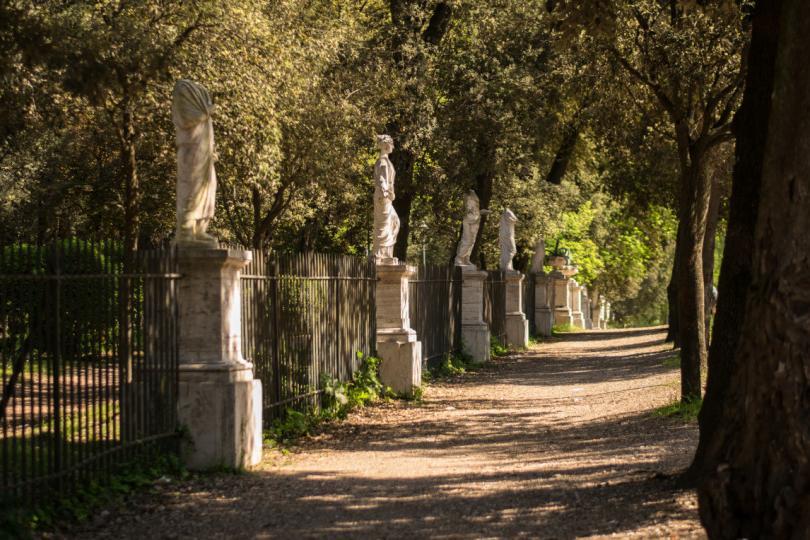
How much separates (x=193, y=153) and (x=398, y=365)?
24.5 feet

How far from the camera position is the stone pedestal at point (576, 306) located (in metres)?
49.9

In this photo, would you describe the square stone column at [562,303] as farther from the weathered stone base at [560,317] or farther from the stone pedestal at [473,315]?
the stone pedestal at [473,315]

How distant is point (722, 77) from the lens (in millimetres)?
15422

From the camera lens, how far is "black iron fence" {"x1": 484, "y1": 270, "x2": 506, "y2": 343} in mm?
26750

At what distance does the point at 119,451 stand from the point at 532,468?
12.5 ft

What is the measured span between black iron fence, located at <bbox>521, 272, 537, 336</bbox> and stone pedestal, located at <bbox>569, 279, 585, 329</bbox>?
1122cm

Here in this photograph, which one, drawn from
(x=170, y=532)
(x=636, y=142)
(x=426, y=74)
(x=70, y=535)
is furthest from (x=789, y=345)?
(x=426, y=74)

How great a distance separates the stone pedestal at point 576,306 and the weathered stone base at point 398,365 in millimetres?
33083

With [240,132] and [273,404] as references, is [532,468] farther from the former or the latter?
[240,132]

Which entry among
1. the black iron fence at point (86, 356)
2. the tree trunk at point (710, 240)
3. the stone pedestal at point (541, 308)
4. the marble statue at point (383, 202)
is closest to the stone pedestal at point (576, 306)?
the stone pedestal at point (541, 308)

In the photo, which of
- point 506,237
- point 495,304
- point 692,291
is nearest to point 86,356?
point 692,291

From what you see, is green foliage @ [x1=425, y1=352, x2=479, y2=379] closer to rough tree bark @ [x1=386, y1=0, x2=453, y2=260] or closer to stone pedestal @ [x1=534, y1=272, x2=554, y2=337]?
rough tree bark @ [x1=386, y1=0, x2=453, y2=260]

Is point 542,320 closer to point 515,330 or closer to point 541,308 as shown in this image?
point 541,308

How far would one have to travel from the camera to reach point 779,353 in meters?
6.15
